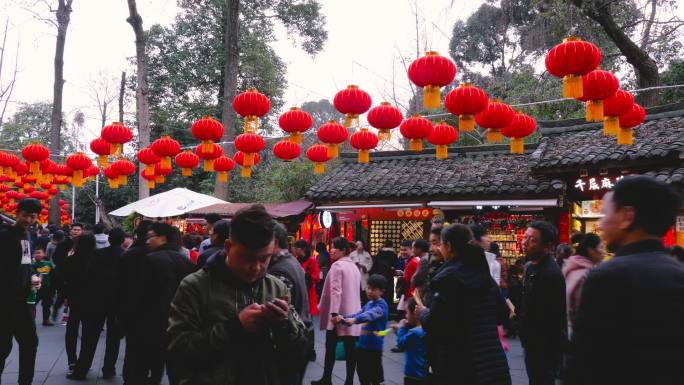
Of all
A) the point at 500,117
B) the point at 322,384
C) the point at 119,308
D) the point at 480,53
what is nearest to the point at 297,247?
the point at 322,384

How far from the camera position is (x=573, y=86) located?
6.76m

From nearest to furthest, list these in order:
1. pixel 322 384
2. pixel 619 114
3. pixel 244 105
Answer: pixel 322 384 < pixel 619 114 < pixel 244 105

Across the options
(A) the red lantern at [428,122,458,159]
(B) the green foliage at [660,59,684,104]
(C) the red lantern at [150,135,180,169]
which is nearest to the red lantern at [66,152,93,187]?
(C) the red lantern at [150,135,180,169]

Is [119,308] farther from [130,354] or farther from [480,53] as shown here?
[480,53]

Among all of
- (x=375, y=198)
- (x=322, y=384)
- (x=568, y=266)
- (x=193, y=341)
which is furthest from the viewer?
(x=375, y=198)

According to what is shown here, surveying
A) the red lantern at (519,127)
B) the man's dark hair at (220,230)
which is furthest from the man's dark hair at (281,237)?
the red lantern at (519,127)

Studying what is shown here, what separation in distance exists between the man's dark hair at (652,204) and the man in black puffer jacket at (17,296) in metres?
4.95

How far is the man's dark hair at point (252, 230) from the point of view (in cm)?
241

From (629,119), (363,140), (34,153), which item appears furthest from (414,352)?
(34,153)

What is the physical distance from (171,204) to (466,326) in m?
11.4

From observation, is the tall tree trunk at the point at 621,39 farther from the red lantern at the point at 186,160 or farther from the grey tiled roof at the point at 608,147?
the red lantern at the point at 186,160

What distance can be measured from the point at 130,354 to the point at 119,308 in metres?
0.55

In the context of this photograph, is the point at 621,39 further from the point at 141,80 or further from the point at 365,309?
the point at 141,80

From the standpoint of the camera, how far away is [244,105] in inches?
341
